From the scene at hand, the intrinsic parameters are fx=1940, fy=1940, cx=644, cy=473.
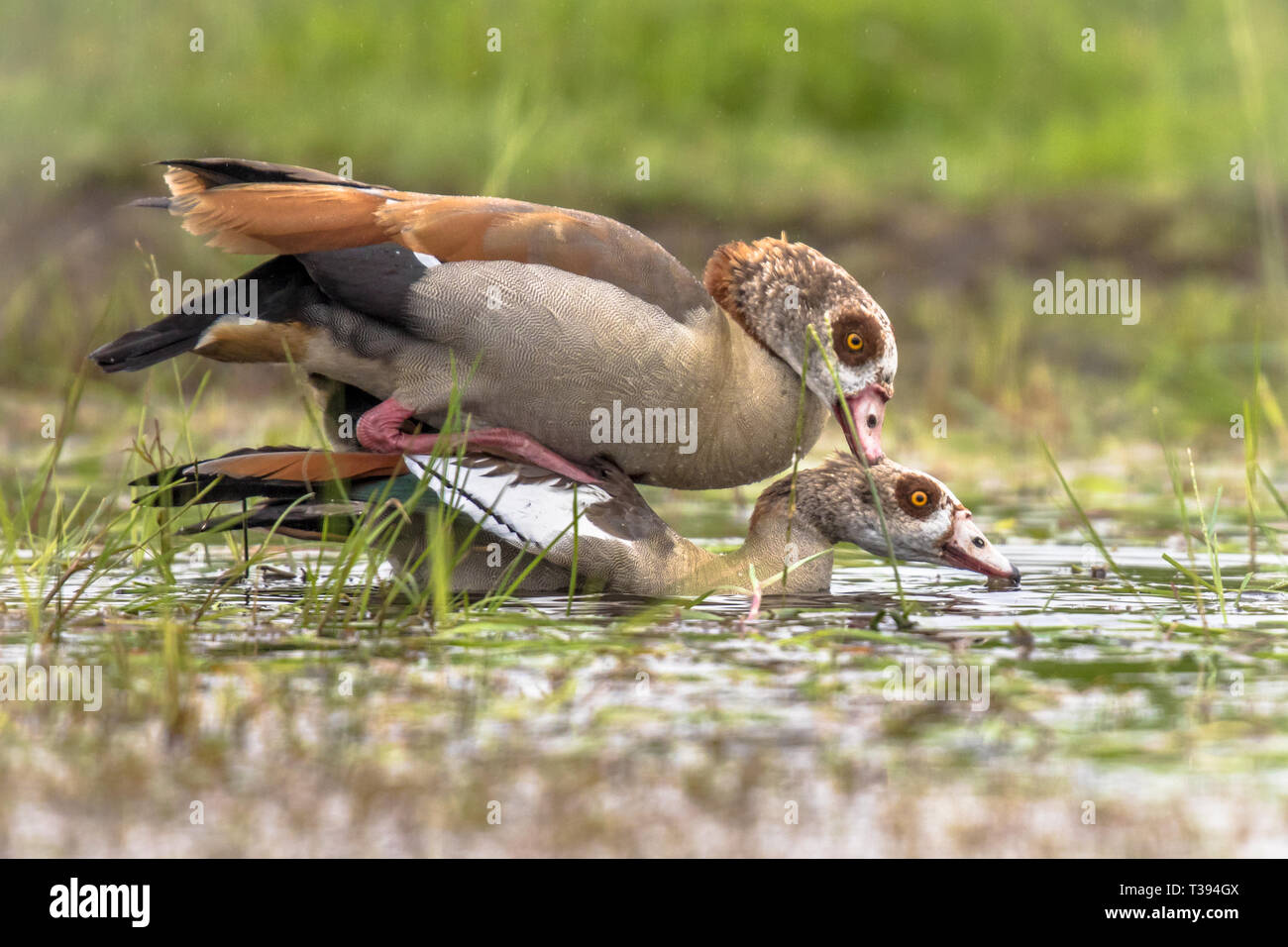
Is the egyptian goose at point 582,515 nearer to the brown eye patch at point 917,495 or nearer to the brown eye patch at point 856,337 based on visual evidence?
the brown eye patch at point 917,495

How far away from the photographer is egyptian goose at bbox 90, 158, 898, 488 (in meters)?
5.57

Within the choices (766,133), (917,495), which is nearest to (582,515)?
(917,495)

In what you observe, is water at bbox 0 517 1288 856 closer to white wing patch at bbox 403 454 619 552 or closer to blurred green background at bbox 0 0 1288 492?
white wing patch at bbox 403 454 619 552

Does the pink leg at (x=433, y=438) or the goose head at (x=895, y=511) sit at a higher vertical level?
the pink leg at (x=433, y=438)

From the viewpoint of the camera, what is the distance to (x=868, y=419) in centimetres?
604

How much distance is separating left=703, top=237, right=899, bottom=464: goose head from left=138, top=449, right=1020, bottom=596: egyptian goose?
0.20 m

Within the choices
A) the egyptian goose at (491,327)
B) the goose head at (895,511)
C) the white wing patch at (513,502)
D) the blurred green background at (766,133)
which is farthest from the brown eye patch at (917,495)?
the blurred green background at (766,133)

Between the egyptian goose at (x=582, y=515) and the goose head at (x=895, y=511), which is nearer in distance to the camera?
the egyptian goose at (x=582, y=515)

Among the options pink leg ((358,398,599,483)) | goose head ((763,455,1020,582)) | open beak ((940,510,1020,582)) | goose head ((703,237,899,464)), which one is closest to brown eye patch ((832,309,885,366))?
goose head ((703,237,899,464))

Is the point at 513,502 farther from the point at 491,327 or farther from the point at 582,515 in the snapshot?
the point at 491,327

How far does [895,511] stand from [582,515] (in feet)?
3.96

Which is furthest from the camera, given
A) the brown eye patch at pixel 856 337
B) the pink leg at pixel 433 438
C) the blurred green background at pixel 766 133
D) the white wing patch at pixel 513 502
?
the blurred green background at pixel 766 133

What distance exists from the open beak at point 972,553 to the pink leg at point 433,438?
117cm

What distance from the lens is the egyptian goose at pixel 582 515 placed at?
17.8 feet
